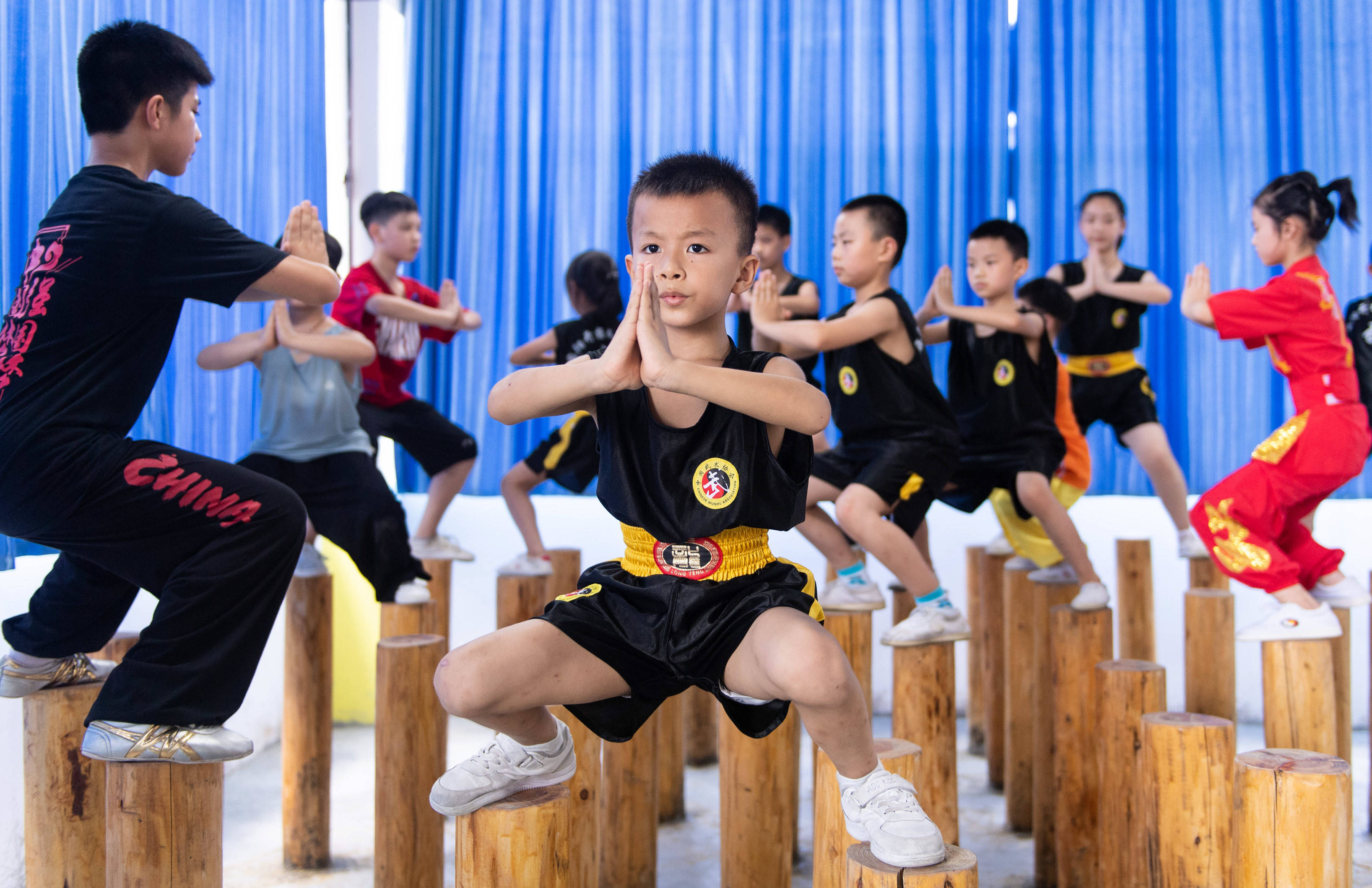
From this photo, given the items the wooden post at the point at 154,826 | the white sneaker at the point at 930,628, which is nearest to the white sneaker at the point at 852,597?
the white sneaker at the point at 930,628

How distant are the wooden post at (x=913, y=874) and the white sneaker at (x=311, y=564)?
1.91m

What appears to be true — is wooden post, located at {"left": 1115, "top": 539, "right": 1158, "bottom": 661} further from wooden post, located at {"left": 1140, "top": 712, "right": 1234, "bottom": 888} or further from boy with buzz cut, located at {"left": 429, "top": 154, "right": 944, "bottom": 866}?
boy with buzz cut, located at {"left": 429, "top": 154, "right": 944, "bottom": 866}

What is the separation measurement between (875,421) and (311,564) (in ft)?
5.65

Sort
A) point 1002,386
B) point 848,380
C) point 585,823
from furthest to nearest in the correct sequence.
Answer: point 1002,386 → point 848,380 → point 585,823

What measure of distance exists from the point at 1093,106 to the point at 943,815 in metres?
2.96

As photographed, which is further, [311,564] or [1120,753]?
[311,564]

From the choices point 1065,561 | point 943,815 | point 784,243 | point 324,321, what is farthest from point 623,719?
point 784,243

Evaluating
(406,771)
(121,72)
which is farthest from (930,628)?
Result: (121,72)

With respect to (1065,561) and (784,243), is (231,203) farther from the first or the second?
(1065,561)

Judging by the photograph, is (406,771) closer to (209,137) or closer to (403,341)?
(403,341)

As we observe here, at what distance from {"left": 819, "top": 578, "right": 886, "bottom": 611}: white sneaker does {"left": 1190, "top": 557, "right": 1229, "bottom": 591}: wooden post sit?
1322 millimetres

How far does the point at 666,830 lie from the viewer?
3.21m

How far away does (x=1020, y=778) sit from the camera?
3145mm

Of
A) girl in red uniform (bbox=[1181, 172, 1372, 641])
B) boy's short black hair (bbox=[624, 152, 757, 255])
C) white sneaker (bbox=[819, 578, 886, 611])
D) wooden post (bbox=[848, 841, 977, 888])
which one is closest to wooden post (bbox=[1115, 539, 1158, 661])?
girl in red uniform (bbox=[1181, 172, 1372, 641])
